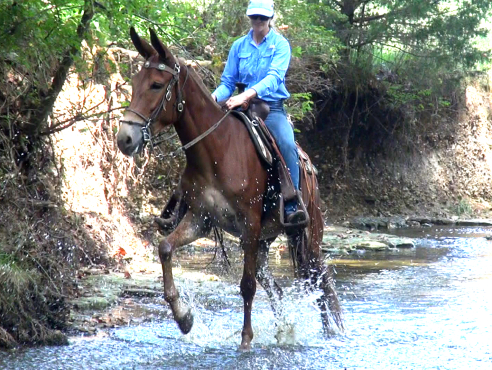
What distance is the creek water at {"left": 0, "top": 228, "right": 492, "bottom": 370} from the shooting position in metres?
7.13

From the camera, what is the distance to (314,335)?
28.6 ft

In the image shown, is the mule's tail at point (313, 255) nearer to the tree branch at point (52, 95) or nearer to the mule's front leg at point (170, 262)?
the mule's front leg at point (170, 262)

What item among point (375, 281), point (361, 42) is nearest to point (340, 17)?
point (361, 42)

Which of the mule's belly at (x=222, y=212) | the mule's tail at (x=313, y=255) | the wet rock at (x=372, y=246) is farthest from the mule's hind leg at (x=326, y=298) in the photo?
the wet rock at (x=372, y=246)

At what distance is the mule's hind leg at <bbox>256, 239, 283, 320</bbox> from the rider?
737 mm

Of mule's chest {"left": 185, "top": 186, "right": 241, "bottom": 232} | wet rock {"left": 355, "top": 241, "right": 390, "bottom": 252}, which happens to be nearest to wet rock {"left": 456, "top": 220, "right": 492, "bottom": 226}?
wet rock {"left": 355, "top": 241, "right": 390, "bottom": 252}

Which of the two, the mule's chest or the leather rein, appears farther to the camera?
the mule's chest

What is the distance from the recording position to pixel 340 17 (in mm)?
19844

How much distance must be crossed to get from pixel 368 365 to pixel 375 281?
16.4ft

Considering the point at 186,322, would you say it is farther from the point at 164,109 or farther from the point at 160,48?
the point at 160,48

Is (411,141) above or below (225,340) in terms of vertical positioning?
above

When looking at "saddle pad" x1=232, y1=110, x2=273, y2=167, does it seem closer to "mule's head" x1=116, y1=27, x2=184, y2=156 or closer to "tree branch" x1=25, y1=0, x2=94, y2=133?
"mule's head" x1=116, y1=27, x2=184, y2=156

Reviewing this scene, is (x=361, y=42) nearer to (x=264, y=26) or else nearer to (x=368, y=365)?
(x=264, y=26)

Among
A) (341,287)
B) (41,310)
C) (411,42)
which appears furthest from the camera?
(411,42)
